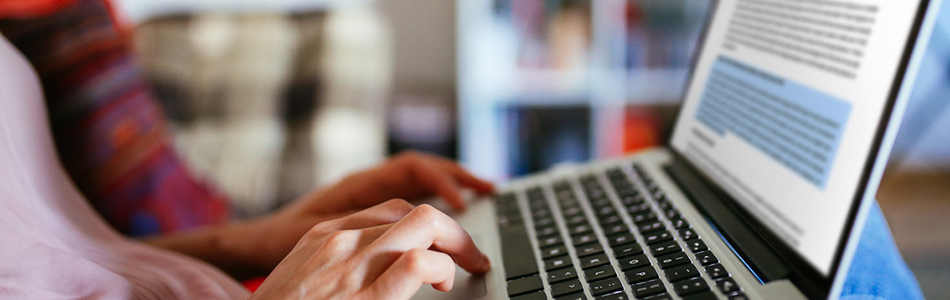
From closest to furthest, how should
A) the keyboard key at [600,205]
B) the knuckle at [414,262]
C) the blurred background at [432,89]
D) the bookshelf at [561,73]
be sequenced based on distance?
the knuckle at [414,262] < the keyboard key at [600,205] < the blurred background at [432,89] < the bookshelf at [561,73]

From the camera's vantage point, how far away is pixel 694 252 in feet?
1.19

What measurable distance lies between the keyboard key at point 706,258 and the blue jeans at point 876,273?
92 mm

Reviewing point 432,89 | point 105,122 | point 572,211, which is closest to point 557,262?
point 572,211

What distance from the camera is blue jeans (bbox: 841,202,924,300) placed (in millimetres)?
381

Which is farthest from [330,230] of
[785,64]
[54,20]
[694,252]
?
[54,20]

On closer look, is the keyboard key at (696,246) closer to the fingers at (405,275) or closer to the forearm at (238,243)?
the fingers at (405,275)

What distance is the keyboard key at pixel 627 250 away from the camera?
383 millimetres

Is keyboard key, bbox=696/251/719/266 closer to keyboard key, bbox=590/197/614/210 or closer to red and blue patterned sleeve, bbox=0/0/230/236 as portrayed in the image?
keyboard key, bbox=590/197/614/210

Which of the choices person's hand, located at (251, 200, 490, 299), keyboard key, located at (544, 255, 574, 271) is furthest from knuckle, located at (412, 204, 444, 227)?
keyboard key, located at (544, 255, 574, 271)

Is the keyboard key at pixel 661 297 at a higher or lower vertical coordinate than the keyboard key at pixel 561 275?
higher

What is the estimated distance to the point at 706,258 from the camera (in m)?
0.35

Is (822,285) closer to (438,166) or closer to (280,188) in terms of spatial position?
(438,166)

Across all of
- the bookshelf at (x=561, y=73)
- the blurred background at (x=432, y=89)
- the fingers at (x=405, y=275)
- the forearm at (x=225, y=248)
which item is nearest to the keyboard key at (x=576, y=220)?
the fingers at (x=405, y=275)

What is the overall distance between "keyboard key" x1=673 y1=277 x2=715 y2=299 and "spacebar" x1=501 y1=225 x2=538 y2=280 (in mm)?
96
